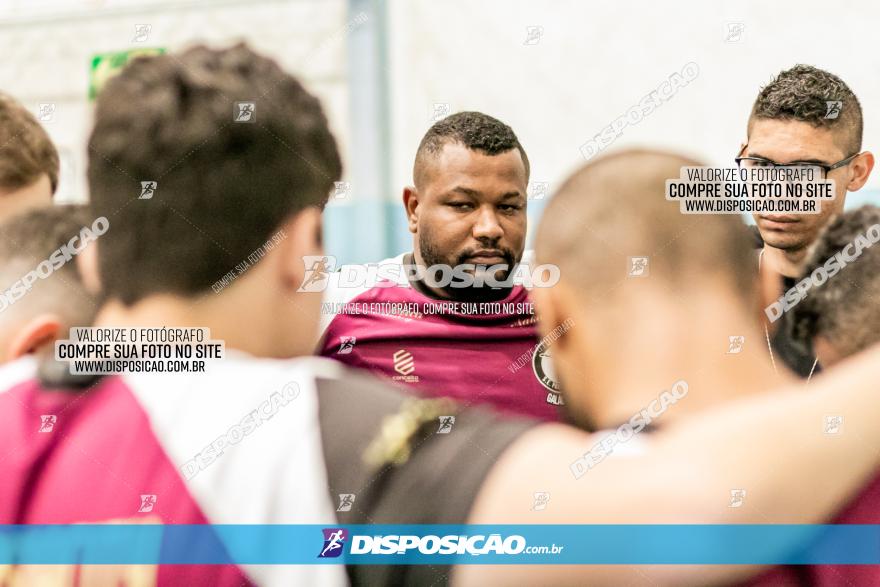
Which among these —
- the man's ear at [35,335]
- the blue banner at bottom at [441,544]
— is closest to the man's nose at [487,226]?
the blue banner at bottom at [441,544]

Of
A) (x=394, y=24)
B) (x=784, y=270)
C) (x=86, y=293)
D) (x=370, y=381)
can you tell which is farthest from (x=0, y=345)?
(x=784, y=270)

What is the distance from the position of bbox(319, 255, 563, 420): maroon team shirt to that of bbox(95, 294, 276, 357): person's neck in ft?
0.55

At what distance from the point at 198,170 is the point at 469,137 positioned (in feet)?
2.10

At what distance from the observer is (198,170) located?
5.98 ft

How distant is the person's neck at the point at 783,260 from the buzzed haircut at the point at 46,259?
159 cm

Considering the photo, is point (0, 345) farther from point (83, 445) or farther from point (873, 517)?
point (873, 517)

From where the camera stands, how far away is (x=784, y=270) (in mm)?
1812

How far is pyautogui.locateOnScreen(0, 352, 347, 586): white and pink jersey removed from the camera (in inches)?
69.7

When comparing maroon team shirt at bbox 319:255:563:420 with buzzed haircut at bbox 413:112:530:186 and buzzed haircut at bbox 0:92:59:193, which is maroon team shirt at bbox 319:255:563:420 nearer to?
buzzed haircut at bbox 413:112:530:186

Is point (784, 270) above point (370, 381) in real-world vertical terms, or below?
above

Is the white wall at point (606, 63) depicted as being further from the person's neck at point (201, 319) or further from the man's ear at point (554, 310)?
the person's neck at point (201, 319)

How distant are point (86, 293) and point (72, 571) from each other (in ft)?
2.14

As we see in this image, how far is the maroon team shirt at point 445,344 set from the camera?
180 cm

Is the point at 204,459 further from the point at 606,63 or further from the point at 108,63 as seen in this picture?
the point at 606,63
